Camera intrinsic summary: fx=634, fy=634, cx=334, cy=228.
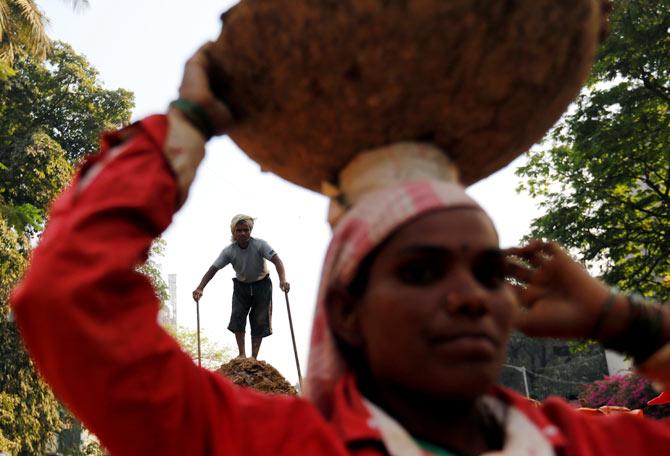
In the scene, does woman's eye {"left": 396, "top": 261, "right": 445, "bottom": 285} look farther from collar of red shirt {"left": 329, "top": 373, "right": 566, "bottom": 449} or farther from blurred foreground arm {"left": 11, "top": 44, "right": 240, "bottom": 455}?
blurred foreground arm {"left": 11, "top": 44, "right": 240, "bottom": 455}

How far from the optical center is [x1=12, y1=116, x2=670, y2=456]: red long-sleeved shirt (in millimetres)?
998

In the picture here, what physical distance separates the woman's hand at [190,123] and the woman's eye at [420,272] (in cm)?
44

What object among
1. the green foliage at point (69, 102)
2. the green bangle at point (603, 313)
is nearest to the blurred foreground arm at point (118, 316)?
the green bangle at point (603, 313)

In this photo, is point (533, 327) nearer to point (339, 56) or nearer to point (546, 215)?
point (339, 56)

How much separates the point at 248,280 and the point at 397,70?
6172mm

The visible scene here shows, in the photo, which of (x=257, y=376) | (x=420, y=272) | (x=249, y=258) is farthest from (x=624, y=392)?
(x=420, y=272)

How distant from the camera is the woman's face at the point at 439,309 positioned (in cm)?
115

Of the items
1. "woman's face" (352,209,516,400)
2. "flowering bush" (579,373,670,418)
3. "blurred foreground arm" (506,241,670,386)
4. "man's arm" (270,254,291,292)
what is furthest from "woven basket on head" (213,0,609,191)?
"flowering bush" (579,373,670,418)

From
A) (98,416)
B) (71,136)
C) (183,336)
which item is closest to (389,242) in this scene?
(98,416)

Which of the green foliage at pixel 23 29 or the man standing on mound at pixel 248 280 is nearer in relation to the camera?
the man standing on mound at pixel 248 280

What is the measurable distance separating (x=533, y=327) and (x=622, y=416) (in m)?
0.27

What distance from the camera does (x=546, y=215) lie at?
1558 cm

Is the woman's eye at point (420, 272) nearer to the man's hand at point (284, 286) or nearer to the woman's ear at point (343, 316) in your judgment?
the woman's ear at point (343, 316)

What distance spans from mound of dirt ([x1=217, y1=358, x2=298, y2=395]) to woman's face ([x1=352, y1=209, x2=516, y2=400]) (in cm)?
461
